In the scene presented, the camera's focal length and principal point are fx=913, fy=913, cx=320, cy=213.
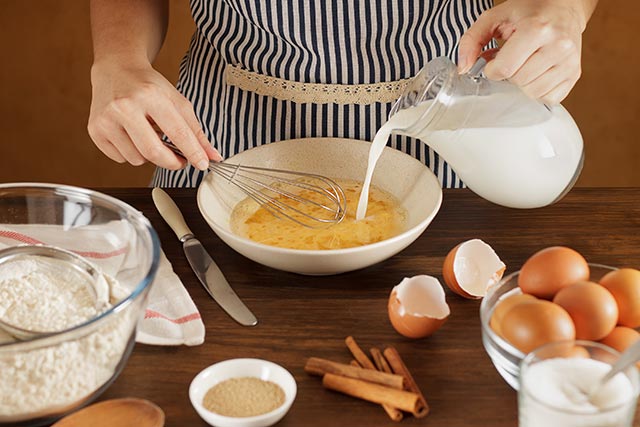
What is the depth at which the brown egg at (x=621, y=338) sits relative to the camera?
963 mm

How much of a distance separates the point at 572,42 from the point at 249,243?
0.53m

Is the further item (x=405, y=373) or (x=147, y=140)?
(x=147, y=140)

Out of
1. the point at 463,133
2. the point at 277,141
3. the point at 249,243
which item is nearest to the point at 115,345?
the point at 249,243

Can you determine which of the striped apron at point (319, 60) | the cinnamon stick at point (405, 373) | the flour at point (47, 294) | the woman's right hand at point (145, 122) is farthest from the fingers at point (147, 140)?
the cinnamon stick at point (405, 373)

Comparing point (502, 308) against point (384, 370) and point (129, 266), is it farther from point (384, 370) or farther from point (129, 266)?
point (129, 266)

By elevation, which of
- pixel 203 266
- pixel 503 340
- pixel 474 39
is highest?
pixel 474 39

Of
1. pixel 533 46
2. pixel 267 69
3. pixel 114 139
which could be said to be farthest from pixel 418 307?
pixel 267 69

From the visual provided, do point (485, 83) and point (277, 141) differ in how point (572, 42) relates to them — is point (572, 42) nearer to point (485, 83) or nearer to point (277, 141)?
point (485, 83)

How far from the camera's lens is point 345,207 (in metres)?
1.40

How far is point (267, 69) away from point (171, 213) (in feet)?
1.16

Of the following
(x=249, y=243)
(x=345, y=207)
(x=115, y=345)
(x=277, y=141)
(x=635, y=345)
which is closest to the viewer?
(x=635, y=345)

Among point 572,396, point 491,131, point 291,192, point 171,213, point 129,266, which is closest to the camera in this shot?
point 572,396

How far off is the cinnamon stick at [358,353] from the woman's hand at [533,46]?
1.32ft

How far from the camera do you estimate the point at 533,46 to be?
123 centimetres
